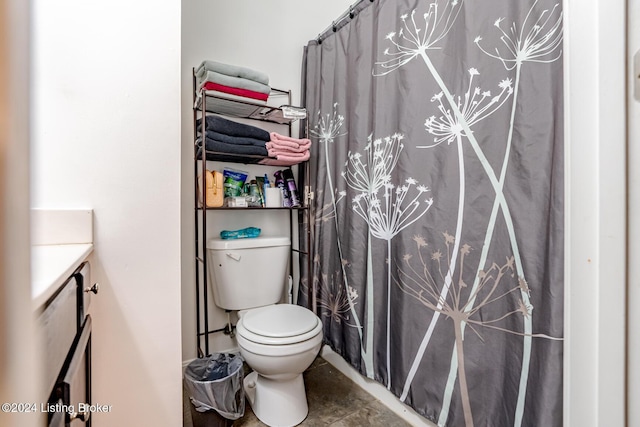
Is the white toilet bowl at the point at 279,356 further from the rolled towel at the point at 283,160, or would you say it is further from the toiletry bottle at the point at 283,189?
the rolled towel at the point at 283,160

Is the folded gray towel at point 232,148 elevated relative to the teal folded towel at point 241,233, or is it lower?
elevated

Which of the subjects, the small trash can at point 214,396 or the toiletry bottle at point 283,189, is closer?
the small trash can at point 214,396

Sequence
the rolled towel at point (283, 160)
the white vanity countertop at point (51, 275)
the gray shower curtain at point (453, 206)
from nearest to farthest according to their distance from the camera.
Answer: the white vanity countertop at point (51, 275)
the gray shower curtain at point (453, 206)
the rolled towel at point (283, 160)

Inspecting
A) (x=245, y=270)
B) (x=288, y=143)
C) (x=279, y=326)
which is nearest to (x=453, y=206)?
(x=279, y=326)

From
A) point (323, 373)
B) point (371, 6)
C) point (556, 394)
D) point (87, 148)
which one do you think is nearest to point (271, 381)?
point (323, 373)

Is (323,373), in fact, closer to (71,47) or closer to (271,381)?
(271,381)

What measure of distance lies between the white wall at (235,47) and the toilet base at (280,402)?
1.60 feet

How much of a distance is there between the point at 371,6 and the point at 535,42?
81 cm

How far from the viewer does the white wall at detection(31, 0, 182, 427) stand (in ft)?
2.79

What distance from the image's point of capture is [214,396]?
1.11m

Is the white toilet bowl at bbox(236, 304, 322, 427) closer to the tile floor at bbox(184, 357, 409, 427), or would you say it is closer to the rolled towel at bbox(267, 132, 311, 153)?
the tile floor at bbox(184, 357, 409, 427)

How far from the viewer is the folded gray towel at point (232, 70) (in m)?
1.38

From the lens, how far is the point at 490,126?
929 mm

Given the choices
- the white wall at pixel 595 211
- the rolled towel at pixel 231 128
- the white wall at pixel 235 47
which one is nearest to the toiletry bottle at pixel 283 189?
the white wall at pixel 235 47
